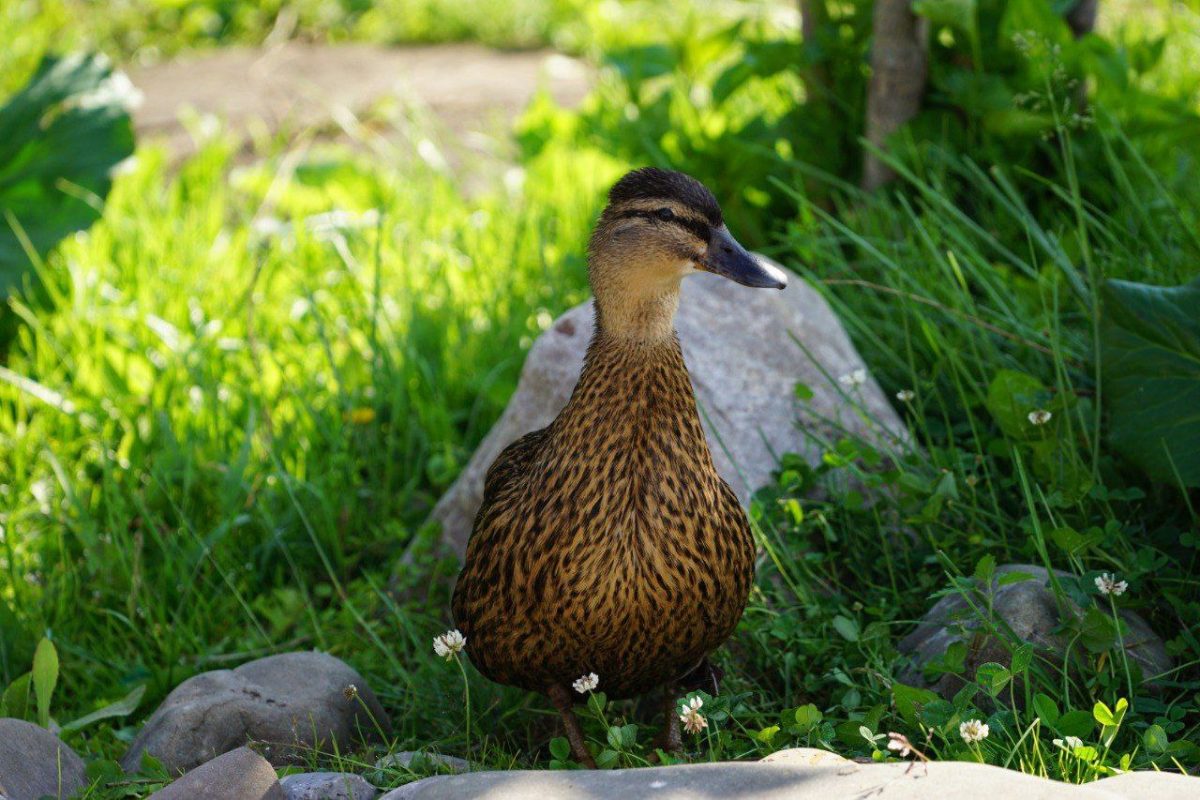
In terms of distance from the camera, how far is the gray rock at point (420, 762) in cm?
254

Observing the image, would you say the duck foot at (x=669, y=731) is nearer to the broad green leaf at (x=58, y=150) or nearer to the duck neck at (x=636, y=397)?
the duck neck at (x=636, y=397)

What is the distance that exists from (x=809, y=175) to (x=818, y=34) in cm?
44

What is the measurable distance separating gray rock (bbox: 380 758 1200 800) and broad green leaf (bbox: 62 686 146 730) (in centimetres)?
119

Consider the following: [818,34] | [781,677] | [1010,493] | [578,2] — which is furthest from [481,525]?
[578,2]

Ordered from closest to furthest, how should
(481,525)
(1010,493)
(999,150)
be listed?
(481,525) → (1010,493) → (999,150)

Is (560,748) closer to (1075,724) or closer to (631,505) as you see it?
(631,505)

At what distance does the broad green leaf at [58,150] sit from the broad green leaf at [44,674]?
193 cm

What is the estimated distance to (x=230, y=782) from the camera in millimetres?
2320

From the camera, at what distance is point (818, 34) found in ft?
14.1

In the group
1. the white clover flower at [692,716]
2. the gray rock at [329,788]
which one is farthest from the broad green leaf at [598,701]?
the gray rock at [329,788]

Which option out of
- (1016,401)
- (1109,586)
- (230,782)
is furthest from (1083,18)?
(230,782)

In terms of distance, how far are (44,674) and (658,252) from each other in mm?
1624

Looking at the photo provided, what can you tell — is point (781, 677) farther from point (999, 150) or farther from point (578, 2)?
point (578, 2)

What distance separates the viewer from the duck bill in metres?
2.70
